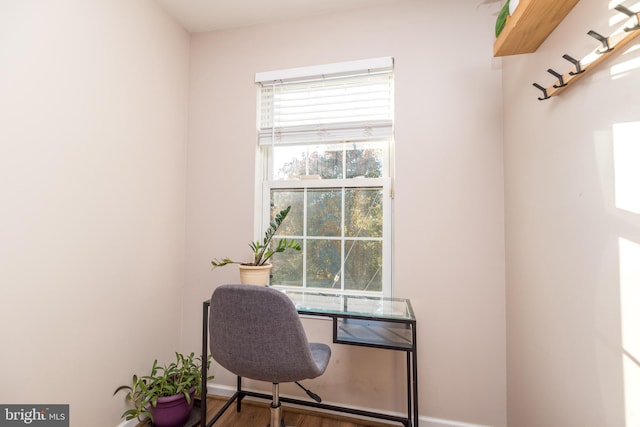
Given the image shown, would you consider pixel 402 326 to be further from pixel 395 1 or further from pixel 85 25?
pixel 85 25

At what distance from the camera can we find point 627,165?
80 centimetres

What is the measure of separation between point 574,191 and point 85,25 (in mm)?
2307

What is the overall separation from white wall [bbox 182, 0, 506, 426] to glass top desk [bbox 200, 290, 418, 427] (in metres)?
0.15

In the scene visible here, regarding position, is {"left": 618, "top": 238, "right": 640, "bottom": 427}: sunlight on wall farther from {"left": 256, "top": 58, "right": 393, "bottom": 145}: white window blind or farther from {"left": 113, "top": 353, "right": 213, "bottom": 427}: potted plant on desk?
{"left": 113, "top": 353, "right": 213, "bottom": 427}: potted plant on desk

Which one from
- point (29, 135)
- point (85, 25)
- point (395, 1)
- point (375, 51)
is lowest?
point (29, 135)

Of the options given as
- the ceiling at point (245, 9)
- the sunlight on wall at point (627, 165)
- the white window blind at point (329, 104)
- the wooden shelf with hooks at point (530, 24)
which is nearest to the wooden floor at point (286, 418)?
the sunlight on wall at point (627, 165)

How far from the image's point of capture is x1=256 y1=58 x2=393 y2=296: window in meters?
1.94

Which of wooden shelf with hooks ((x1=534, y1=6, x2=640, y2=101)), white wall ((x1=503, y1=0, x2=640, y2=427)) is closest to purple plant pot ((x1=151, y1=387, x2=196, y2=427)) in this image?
white wall ((x1=503, y1=0, x2=640, y2=427))

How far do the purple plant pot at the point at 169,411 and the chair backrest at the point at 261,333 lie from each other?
0.74 m

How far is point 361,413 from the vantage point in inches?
67.6

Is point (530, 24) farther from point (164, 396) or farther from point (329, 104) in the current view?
point (164, 396)

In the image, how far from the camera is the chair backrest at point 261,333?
121cm

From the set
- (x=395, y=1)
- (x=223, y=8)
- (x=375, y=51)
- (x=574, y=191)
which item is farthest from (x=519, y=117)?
(x=223, y=8)

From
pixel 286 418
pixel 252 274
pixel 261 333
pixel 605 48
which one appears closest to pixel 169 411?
pixel 286 418
